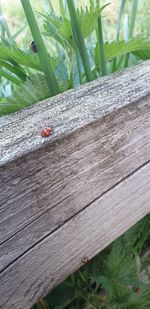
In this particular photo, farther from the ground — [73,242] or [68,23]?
[68,23]

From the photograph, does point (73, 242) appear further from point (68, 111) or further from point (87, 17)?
point (87, 17)

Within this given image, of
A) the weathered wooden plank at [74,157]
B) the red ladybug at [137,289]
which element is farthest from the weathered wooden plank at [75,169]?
the red ladybug at [137,289]

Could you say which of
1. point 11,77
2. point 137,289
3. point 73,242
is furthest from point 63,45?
Answer: point 137,289

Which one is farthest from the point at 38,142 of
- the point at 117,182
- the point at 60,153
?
the point at 117,182

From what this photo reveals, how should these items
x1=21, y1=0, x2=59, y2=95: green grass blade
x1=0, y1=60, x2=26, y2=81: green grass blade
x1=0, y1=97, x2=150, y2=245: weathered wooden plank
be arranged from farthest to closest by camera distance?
x1=0, y1=60, x2=26, y2=81: green grass blade
x1=21, y1=0, x2=59, y2=95: green grass blade
x1=0, y1=97, x2=150, y2=245: weathered wooden plank

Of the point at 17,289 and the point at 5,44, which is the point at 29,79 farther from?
the point at 17,289

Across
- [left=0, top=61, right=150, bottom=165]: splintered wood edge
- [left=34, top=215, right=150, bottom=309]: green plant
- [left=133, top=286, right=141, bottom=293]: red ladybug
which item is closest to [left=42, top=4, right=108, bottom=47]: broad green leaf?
[left=0, top=61, right=150, bottom=165]: splintered wood edge

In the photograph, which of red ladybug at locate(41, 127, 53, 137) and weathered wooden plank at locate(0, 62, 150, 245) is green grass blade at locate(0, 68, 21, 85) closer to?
weathered wooden plank at locate(0, 62, 150, 245)
